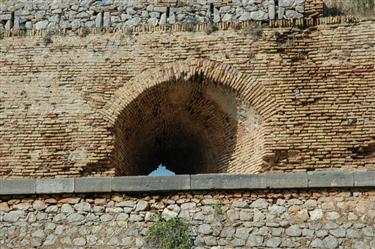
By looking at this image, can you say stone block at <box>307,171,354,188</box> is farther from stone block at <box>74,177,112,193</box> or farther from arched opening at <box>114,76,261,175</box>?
stone block at <box>74,177,112,193</box>

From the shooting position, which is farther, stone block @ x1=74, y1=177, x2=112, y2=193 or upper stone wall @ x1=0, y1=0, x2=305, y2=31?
upper stone wall @ x1=0, y1=0, x2=305, y2=31

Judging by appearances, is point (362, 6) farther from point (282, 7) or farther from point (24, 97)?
point (24, 97)

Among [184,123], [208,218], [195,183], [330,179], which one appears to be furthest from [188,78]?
[330,179]

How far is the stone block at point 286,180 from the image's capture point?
11.1m

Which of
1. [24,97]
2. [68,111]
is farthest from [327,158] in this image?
[24,97]

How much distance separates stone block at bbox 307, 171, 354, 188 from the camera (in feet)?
36.0

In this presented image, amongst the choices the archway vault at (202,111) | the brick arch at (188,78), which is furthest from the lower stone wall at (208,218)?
the brick arch at (188,78)

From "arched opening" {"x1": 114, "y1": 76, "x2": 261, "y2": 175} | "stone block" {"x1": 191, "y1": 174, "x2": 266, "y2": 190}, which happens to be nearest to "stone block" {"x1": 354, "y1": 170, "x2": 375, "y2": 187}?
"stone block" {"x1": 191, "y1": 174, "x2": 266, "y2": 190}

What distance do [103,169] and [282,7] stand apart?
13.0 ft

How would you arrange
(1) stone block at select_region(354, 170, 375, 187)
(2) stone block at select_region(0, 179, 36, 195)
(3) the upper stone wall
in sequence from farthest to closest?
(3) the upper stone wall, (2) stone block at select_region(0, 179, 36, 195), (1) stone block at select_region(354, 170, 375, 187)

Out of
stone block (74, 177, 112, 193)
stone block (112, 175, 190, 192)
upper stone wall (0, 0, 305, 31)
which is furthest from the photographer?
upper stone wall (0, 0, 305, 31)

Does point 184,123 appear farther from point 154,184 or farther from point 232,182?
point 232,182

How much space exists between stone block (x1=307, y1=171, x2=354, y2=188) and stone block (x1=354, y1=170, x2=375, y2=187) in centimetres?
7

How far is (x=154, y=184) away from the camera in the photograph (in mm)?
11195
